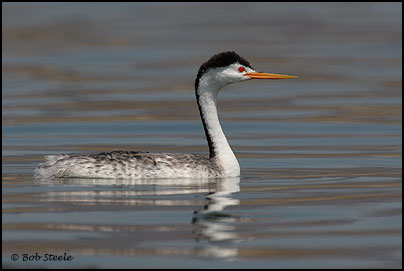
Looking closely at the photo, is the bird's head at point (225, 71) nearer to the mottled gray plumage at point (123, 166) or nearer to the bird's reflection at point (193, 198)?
the mottled gray plumage at point (123, 166)

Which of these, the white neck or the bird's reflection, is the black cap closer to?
the white neck

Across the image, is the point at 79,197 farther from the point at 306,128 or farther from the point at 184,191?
the point at 306,128

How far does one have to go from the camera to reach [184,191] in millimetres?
14578

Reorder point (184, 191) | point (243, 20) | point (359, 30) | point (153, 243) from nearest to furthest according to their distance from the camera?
point (153, 243), point (184, 191), point (359, 30), point (243, 20)

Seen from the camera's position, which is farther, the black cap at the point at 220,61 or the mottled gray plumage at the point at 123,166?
the black cap at the point at 220,61

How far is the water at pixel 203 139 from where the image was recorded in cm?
1138

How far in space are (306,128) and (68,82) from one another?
10.4 meters

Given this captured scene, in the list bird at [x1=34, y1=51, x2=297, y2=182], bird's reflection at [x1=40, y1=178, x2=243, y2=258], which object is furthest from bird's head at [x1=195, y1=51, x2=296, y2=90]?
bird's reflection at [x1=40, y1=178, x2=243, y2=258]

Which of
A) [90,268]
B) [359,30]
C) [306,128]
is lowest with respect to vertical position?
[90,268]

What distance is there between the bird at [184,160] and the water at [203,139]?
168 mm

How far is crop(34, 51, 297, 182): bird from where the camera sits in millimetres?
15250

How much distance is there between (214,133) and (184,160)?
31.7 inches

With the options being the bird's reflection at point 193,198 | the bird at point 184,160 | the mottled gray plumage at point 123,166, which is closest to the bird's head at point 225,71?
the bird at point 184,160

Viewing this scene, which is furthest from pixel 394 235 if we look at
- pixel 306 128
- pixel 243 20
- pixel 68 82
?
pixel 243 20
